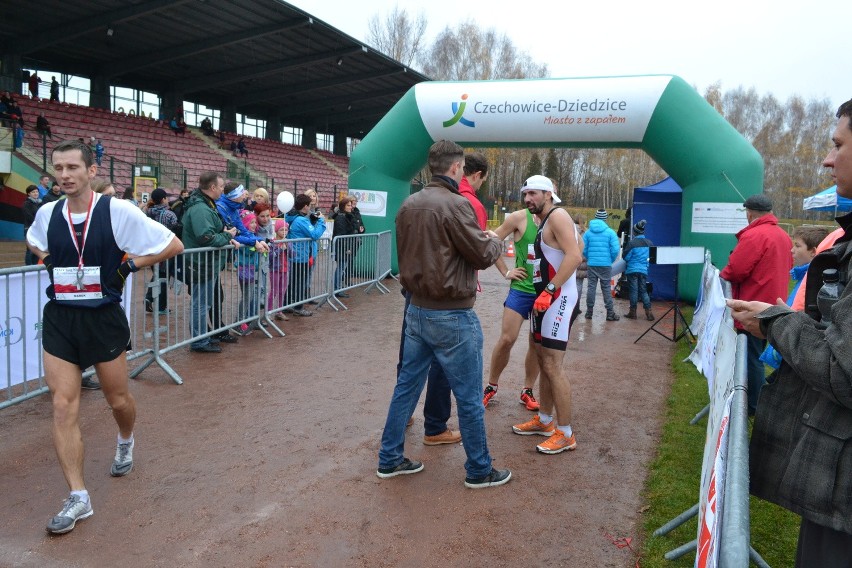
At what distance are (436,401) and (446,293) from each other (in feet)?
3.91

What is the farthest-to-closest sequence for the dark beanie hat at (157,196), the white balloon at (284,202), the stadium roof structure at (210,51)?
the stadium roof structure at (210,51), the white balloon at (284,202), the dark beanie hat at (157,196)

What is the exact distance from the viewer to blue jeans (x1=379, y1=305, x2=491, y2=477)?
12.3ft

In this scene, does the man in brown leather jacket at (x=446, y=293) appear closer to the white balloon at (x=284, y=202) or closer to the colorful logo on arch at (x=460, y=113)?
the white balloon at (x=284, y=202)

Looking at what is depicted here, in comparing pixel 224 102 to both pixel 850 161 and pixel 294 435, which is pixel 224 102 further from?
pixel 850 161

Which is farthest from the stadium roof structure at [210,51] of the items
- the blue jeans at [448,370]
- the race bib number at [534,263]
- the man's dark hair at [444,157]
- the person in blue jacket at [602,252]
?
the blue jeans at [448,370]

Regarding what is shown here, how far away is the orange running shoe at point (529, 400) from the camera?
548 centimetres

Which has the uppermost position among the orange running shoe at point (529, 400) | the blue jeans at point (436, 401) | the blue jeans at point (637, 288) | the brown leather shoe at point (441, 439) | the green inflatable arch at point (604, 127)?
the green inflatable arch at point (604, 127)

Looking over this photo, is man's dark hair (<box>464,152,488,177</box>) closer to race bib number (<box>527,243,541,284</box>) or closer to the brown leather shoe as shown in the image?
race bib number (<box>527,243,541,284</box>)

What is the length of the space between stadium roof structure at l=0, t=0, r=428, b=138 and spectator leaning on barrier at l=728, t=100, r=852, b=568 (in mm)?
21401

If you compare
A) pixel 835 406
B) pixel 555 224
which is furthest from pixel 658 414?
pixel 835 406

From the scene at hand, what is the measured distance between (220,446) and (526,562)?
2.45 m

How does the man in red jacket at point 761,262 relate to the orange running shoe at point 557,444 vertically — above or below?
above

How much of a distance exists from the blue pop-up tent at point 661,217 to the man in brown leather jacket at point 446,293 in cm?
946

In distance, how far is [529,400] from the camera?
5547mm
